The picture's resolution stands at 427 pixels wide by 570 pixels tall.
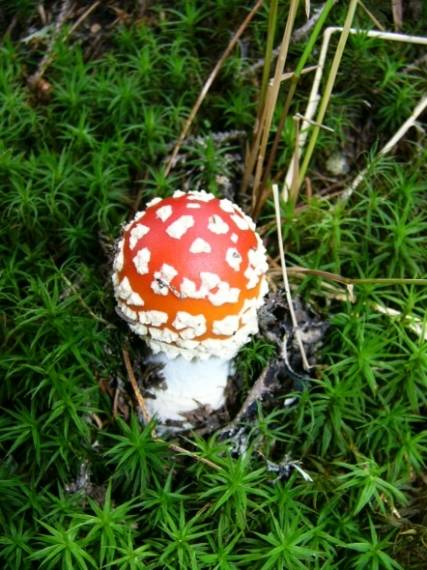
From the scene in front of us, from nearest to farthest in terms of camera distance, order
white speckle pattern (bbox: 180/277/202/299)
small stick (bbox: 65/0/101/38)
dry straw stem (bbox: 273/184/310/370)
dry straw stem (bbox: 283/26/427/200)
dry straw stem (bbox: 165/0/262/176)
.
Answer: white speckle pattern (bbox: 180/277/202/299)
dry straw stem (bbox: 273/184/310/370)
dry straw stem (bbox: 283/26/427/200)
dry straw stem (bbox: 165/0/262/176)
small stick (bbox: 65/0/101/38)

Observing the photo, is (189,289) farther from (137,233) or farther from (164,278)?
(137,233)

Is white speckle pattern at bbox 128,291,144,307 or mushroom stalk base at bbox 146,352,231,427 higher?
white speckle pattern at bbox 128,291,144,307

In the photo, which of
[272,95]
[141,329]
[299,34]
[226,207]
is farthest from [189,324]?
[299,34]

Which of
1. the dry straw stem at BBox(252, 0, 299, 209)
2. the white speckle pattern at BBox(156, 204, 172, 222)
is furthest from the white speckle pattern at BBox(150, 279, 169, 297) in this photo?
the dry straw stem at BBox(252, 0, 299, 209)

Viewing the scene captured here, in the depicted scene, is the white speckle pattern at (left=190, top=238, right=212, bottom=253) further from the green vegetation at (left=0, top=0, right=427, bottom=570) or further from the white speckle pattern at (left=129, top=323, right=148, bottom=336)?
the green vegetation at (left=0, top=0, right=427, bottom=570)

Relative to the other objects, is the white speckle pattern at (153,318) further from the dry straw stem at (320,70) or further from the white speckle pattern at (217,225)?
the dry straw stem at (320,70)

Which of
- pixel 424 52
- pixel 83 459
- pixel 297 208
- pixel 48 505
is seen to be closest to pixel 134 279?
pixel 83 459
